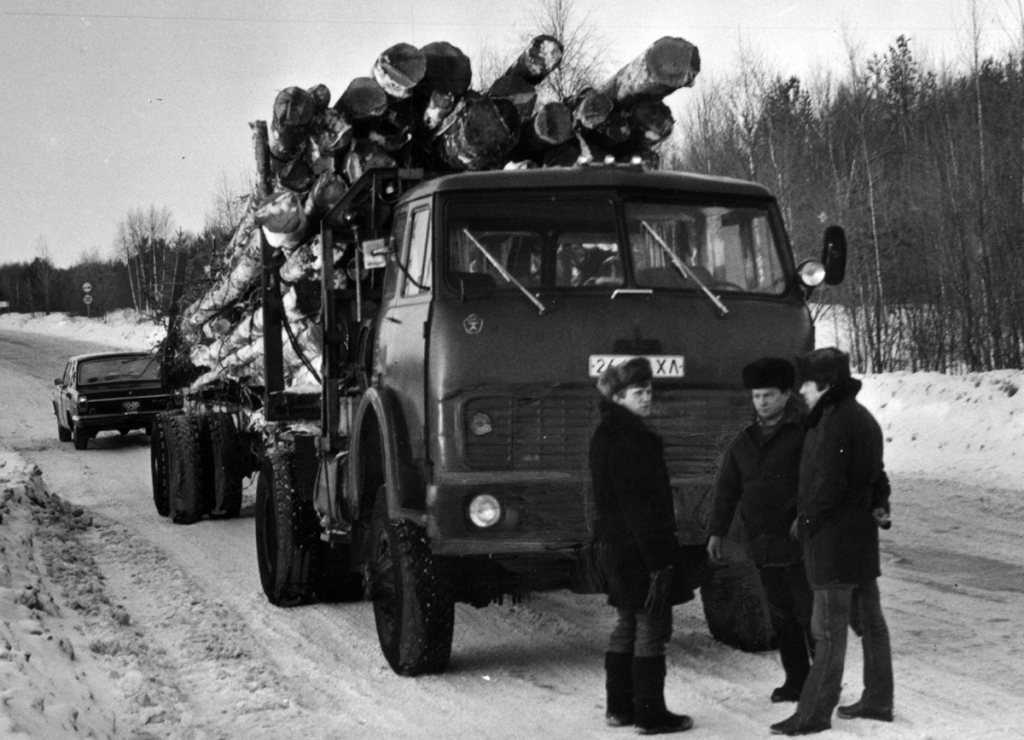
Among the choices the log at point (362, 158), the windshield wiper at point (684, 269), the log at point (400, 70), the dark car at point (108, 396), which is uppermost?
the log at point (400, 70)

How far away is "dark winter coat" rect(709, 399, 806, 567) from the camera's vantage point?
5594mm

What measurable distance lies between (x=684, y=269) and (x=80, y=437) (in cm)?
1713

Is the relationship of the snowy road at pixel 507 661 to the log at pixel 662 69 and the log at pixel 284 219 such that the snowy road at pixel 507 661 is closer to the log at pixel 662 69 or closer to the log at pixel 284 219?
the log at pixel 284 219

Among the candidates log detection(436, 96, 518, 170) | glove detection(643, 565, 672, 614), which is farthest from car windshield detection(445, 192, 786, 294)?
log detection(436, 96, 518, 170)

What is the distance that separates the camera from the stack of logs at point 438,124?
8477 mm

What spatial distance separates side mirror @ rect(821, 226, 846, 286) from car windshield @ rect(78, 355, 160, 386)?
16747 mm

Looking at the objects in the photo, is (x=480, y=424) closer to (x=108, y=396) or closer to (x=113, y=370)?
(x=108, y=396)

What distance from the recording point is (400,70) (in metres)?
8.60

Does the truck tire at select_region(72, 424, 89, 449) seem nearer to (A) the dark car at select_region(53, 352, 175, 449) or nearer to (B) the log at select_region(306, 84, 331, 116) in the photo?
(A) the dark car at select_region(53, 352, 175, 449)

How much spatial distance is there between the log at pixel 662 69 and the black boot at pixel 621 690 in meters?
4.09

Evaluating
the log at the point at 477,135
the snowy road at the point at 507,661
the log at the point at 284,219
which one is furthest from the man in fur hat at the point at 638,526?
the log at the point at 284,219

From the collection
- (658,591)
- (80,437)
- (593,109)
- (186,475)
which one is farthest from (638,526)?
(80,437)

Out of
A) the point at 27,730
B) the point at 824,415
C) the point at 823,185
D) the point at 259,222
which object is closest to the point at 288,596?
the point at 259,222

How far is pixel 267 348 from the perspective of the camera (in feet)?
32.0
